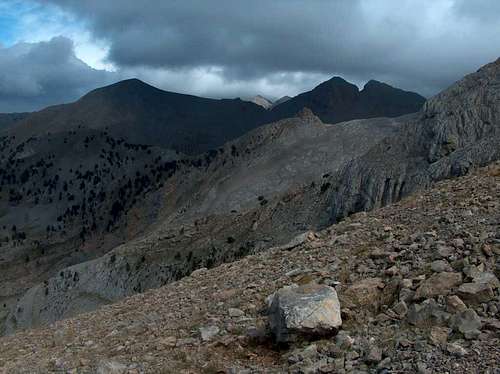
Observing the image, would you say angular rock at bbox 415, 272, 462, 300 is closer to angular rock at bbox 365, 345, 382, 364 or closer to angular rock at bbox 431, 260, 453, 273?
angular rock at bbox 431, 260, 453, 273

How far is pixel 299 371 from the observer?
9.61 meters

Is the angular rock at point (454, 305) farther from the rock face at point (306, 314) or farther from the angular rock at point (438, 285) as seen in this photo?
the rock face at point (306, 314)

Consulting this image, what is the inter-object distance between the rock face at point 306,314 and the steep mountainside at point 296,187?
35253 millimetres

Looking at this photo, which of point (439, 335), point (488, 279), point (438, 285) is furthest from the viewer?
point (438, 285)

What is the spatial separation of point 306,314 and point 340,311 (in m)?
0.84

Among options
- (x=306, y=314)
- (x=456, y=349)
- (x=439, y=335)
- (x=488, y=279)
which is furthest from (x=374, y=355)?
(x=488, y=279)

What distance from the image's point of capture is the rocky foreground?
920cm

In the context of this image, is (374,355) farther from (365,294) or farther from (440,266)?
(440,266)

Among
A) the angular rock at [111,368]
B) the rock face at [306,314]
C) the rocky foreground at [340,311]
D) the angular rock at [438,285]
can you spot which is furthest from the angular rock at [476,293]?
the angular rock at [111,368]

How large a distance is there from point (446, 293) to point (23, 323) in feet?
308

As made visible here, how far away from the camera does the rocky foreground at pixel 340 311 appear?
920cm

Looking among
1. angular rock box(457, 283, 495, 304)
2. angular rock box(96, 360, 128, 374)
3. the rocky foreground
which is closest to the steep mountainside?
the rocky foreground

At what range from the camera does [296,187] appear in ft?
272

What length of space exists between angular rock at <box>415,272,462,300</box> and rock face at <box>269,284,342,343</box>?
168 centimetres
